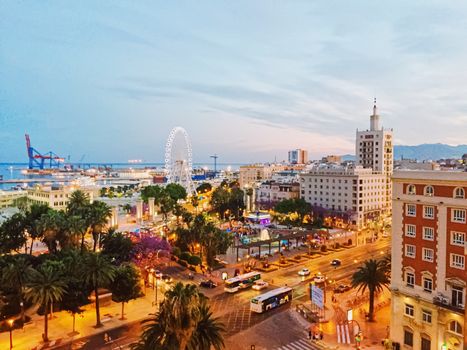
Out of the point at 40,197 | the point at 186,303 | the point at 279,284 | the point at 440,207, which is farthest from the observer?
the point at 40,197

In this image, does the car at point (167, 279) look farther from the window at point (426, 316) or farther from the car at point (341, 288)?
the window at point (426, 316)

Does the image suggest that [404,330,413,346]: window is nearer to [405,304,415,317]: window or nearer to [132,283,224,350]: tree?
[405,304,415,317]: window

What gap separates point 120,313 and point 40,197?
9905 cm

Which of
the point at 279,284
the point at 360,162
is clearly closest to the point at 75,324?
the point at 279,284

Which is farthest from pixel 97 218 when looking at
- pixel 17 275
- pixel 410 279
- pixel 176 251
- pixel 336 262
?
pixel 410 279

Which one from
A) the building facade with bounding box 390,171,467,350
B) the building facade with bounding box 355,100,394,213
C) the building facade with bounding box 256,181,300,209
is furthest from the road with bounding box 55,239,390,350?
the building facade with bounding box 355,100,394,213

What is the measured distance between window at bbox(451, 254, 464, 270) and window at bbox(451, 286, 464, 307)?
2.29 metres

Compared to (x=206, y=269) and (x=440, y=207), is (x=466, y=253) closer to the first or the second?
(x=440, y=207)

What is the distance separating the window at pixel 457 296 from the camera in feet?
134

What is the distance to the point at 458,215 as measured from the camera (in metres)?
42.2

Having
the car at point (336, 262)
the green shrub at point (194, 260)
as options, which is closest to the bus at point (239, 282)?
the green shrub at point (194, 260)

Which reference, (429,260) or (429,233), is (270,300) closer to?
(429,260)

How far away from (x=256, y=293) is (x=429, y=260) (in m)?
30.2

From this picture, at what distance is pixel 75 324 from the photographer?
168ft
